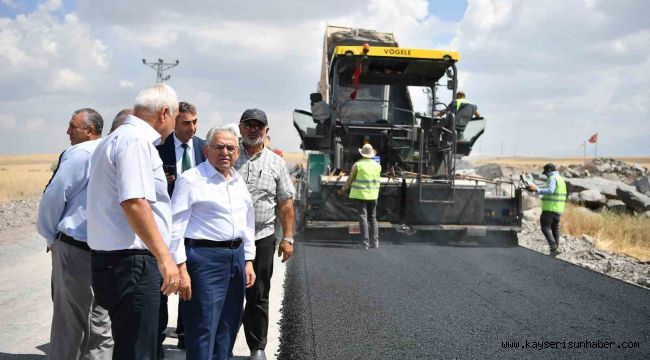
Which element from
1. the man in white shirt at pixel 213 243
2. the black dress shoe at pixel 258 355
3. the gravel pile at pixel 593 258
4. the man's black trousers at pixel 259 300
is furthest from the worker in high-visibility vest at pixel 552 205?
the man in white shirt at pixel 213 243

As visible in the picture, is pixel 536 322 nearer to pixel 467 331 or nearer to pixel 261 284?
pixel 467 331

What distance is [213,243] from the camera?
3.23 meters

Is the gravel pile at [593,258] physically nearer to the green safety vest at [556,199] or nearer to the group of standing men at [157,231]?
the green safety vest at [556,199]

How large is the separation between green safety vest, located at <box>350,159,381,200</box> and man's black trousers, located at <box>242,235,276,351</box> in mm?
4936

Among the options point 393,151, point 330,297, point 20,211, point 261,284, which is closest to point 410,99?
point 393,151

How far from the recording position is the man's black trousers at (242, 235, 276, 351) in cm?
387

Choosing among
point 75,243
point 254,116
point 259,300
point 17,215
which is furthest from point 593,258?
point 17,215

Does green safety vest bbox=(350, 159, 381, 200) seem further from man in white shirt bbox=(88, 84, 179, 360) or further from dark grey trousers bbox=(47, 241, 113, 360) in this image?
man in white shirt bbox=(88, 84, 179, 360)

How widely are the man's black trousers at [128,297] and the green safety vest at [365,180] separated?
6.45 meters

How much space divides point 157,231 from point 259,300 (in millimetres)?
1618

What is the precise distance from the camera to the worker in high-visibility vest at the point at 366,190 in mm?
8828

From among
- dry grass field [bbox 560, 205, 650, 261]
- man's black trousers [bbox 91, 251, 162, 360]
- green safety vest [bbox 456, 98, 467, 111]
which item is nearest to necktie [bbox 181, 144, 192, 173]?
man's black trousers [bbox 91, 251, 162, 360]

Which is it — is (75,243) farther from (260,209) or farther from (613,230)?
(613,230)

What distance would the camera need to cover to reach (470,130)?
1020cm
